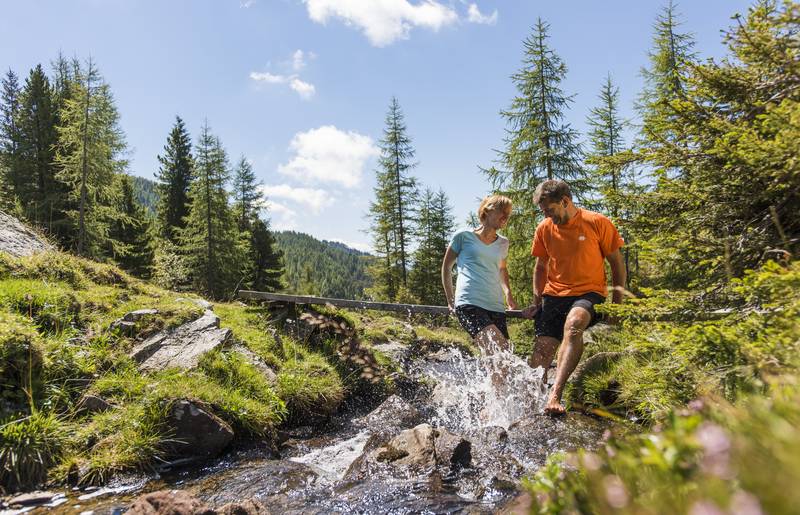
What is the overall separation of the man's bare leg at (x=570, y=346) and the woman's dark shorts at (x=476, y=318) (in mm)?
952

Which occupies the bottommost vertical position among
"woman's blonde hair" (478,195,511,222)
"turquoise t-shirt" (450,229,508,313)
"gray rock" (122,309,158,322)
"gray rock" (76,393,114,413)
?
"gray rock" (76,393,114,413)

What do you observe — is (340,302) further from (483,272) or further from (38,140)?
(38,140)

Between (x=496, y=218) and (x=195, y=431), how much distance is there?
4074 millimetres

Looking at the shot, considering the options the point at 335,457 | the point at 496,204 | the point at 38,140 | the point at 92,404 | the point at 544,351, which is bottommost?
the point at 335,457

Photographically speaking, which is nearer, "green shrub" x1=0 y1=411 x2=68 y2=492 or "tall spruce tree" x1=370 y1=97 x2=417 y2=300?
"green shrub" x1=0 y1=411 x2=68 y2=492

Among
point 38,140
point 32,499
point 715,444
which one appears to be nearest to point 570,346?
point 715,444

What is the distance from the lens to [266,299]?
29.5 feet

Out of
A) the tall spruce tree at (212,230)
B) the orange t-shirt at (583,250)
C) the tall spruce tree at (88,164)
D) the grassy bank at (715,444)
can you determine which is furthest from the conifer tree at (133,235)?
the grassy bank at (715,444)

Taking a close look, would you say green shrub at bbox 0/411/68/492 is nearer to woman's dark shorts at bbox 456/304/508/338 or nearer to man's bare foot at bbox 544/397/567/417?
woman's dark shorts at bbox 456/304/508/338

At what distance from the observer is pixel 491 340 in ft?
16.0

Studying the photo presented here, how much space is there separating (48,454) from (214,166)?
102ft

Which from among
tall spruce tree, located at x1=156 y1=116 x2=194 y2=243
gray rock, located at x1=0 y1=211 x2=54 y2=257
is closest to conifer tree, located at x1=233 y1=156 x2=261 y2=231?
tall spruce tree, located at x1=156 y1=116 x2=194 y2=243

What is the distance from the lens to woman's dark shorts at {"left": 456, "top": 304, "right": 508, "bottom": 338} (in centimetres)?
509

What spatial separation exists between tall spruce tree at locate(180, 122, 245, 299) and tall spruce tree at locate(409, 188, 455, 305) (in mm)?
13469
